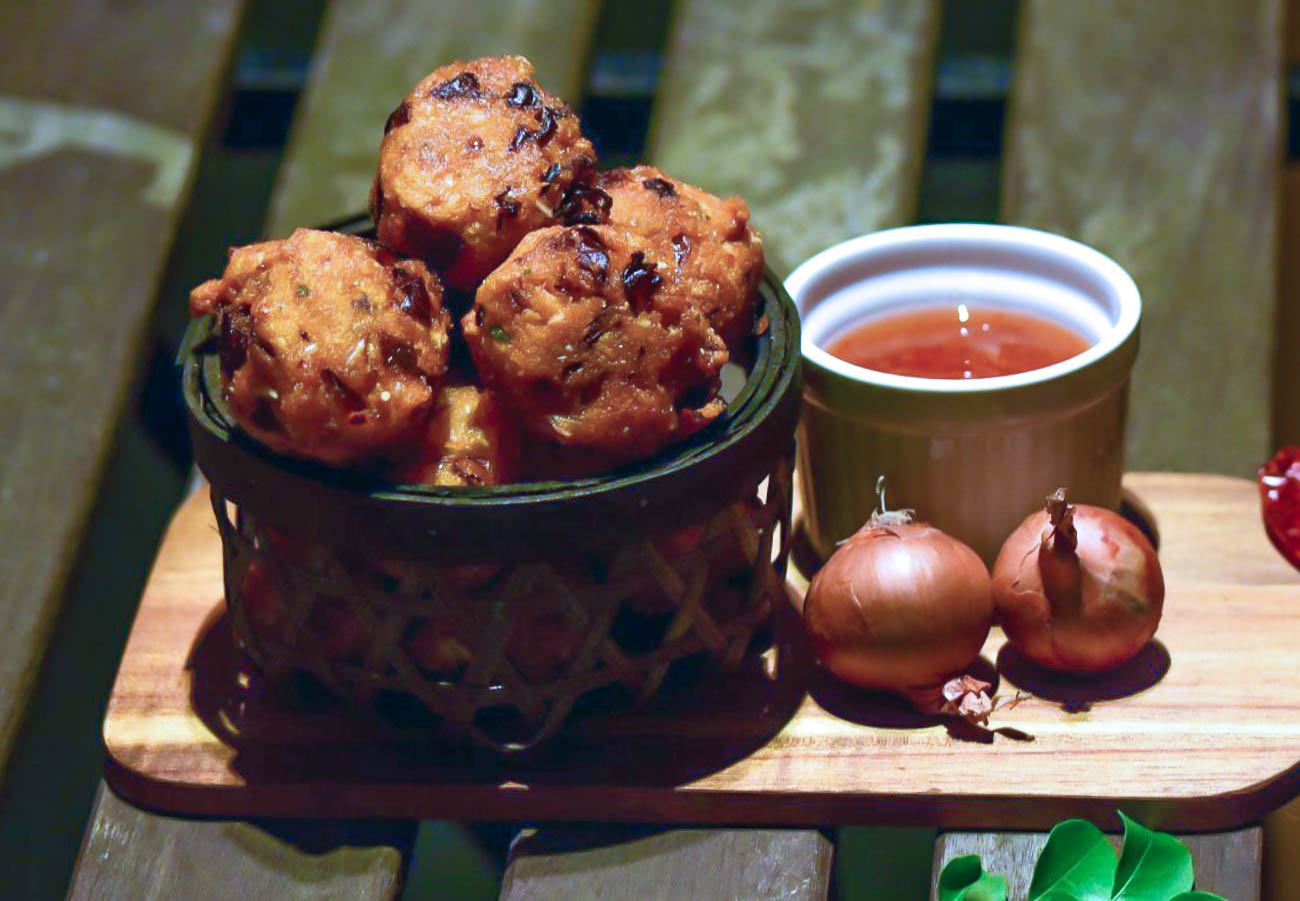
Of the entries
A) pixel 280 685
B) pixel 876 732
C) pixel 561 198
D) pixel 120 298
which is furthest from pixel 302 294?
pixel 120 298

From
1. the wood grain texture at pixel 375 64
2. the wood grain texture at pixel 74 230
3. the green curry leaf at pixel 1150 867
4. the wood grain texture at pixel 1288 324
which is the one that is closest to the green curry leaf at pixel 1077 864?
the green curry leaf at pixel 1150 867

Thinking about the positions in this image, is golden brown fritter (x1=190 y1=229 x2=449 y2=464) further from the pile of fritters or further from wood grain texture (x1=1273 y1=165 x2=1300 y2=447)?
wood grain texture (x1=1273 y1=165 x2=1300 y2=447)

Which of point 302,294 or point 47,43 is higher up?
point 302,294

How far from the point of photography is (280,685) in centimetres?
100

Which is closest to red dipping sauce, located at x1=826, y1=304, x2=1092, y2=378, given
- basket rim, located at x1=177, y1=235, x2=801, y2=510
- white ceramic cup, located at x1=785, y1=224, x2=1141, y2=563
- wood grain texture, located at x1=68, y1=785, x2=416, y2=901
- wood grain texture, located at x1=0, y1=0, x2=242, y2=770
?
white ceramic cup, located at x1=785, y1=224, x2=1141, y2=563

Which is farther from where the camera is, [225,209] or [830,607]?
[225,209]

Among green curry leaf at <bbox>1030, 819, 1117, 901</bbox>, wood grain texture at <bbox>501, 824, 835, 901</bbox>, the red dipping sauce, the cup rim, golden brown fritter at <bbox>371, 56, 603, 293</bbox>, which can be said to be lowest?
wood grain texture at <bbox>501, 824, 835, 901</bbox>

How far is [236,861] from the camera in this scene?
0.92 m

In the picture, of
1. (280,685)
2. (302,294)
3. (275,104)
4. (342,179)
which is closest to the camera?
(302,294)

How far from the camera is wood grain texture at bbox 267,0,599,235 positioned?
161cm

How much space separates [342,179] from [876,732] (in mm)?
898

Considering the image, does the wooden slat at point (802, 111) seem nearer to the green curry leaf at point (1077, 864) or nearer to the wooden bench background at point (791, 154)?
the wooden bench background at point (791, 154)

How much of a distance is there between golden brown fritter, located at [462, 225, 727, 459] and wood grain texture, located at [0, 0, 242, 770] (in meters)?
0.50

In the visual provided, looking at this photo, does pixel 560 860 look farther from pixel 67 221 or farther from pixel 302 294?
pixel 67 221
